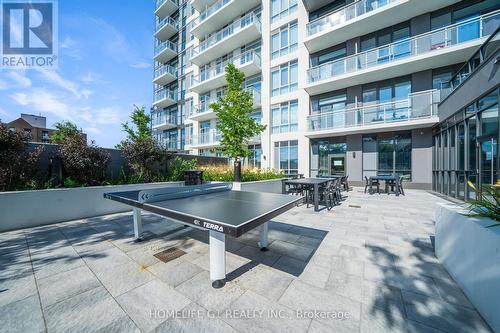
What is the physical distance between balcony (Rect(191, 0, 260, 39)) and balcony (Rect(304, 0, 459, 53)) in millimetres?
7637

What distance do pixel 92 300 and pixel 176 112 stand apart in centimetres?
2721

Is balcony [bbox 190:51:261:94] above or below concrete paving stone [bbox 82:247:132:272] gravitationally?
above

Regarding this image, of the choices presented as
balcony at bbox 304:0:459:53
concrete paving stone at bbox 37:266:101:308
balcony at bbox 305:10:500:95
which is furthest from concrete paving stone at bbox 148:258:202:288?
balcony at bbox 304:0:459:53

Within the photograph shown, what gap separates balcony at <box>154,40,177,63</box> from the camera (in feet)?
86.1

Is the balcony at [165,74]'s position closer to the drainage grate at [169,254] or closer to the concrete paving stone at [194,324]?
the drainage grate at [169,254]

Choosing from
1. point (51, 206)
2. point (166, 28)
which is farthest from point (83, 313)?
point (166, 28)

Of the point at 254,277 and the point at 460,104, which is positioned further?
the point at 460,104

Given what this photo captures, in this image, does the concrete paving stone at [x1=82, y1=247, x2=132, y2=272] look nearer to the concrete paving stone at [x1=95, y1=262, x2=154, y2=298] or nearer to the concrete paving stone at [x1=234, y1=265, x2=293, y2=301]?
the concrete paving stone at [x1=95, y1=262, x2=154, y2=298]

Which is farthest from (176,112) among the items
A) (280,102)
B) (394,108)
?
(394,108)

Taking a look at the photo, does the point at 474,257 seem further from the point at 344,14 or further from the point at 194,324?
the point at 344,14

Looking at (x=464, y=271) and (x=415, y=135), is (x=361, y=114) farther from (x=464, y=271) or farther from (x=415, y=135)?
(x=464, y=271)

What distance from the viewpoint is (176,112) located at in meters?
26.8

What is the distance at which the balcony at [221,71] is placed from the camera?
17.4m

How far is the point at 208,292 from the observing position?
267 centimetres
